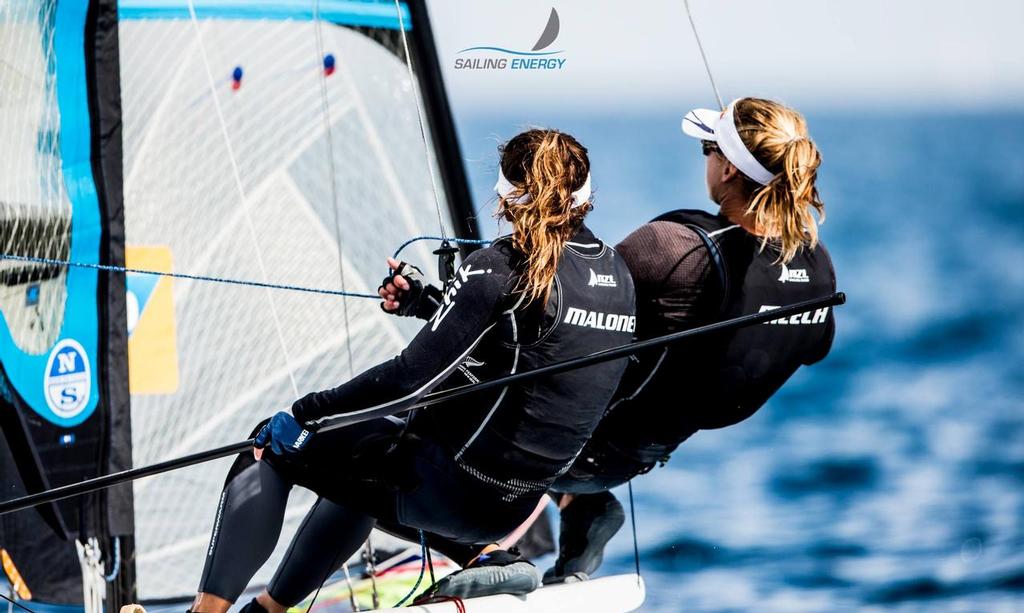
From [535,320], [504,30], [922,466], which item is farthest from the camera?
[922,466]

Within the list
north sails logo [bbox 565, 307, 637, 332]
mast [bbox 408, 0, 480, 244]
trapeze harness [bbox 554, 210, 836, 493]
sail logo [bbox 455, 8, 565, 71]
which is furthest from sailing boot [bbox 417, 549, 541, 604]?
mast [bbox 408, 0, 480, 244]

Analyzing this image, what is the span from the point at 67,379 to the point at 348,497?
106 cm

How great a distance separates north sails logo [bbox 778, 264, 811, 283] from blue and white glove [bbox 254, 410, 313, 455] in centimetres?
77

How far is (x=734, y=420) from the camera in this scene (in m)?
2.42

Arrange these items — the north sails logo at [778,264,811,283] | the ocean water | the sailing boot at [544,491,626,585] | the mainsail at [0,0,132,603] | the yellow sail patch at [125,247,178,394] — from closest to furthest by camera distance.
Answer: the north sails logo at [778,264,811,283] < the sailing boot at [544,491,626,585] < the mainsail at [0,0,132,603] < the yellow sail patch at [125,247,178,394] < the ocean water

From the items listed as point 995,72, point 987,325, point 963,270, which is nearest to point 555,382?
point 987,325

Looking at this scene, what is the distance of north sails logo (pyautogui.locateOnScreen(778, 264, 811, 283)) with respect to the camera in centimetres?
227

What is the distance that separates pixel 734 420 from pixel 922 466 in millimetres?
9440

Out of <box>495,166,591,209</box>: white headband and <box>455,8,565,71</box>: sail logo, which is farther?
<box>455,8,565,71</box>: sail logo

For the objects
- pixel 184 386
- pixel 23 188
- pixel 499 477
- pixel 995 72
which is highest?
pixel 995 72

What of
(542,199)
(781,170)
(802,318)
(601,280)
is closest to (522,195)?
(542,199)

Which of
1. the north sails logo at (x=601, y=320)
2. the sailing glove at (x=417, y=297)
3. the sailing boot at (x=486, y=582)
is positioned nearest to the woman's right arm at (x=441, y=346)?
the north sails logo at (x=601, y=320)

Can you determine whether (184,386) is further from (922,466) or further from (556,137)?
(922,466)

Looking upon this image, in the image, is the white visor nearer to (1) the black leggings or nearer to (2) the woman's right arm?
(2) the woman's right arm
